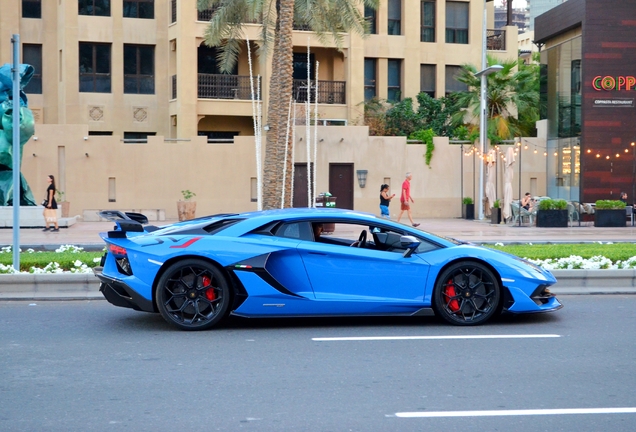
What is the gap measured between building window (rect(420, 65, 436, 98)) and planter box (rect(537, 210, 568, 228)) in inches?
587

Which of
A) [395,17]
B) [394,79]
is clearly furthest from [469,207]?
[395,17]

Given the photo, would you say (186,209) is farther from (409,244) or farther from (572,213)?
(409,244)

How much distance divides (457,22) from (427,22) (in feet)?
5.40

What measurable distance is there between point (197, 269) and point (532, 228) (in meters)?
21.5

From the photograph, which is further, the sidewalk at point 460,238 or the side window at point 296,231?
the sidewalk at point 460,238

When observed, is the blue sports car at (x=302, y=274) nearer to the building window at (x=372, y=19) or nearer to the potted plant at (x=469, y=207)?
the potted plant at (x=469, y=207)

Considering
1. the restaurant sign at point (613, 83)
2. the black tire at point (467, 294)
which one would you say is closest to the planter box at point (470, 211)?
the restaurant sign at point (613, 83)

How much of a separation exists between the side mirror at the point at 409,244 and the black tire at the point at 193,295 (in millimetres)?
1896

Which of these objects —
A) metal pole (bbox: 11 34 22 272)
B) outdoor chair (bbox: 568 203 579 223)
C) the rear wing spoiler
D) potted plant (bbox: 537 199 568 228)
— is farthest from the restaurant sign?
the rear wing spoiler

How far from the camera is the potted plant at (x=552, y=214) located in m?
29.2

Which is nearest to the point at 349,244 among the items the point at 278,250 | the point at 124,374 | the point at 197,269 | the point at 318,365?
the point at 278,250

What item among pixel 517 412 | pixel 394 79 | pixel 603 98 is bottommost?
pixel 517 412

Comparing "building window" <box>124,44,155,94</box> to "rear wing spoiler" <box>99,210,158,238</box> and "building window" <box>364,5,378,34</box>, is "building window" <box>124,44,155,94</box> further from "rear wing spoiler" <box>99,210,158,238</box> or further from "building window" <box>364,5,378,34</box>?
"rear wing spoiler" <box>99,210,158,238</box>

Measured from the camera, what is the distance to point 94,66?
129 feet
